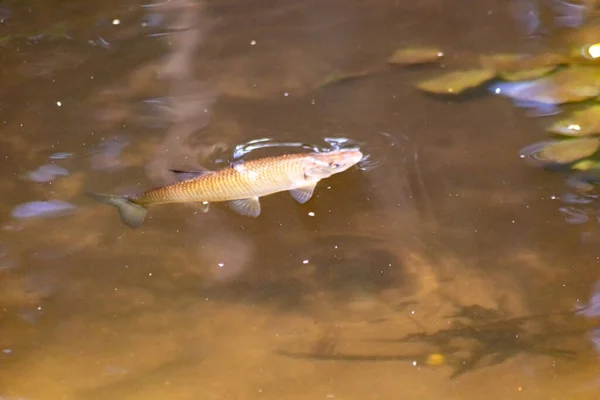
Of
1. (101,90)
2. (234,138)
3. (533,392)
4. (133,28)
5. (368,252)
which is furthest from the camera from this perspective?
(133,28)

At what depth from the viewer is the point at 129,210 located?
192cm

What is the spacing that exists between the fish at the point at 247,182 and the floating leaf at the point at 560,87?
777mm

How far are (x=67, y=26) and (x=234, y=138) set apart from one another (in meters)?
1.04

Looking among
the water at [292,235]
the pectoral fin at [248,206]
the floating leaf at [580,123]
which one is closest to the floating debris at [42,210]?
the water at [292,235]

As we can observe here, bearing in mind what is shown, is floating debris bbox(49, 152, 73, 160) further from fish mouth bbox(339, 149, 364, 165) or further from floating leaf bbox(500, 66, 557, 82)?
floating leaf bbox(500, 66, 557, 82)

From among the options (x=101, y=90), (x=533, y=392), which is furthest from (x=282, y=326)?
(x=101, y=90)

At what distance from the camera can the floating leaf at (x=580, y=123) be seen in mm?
2076

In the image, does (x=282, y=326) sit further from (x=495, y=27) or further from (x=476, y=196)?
(x=495, y=27)

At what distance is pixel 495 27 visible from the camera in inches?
93.3

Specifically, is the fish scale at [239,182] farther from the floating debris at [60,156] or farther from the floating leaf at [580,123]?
the floating leaf at [580,123]

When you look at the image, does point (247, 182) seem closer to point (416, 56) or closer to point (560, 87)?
point (416, 56)

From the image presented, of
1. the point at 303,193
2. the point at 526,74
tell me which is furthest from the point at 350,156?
the point at 526,74

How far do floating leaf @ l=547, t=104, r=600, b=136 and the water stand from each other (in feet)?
0.36

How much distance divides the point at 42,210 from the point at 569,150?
204 cm
